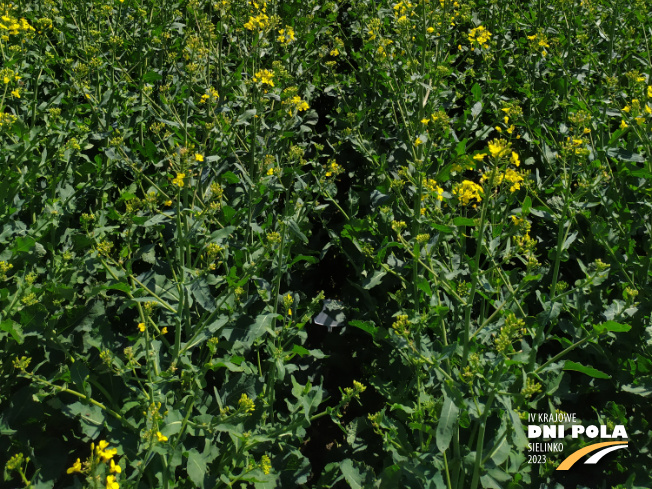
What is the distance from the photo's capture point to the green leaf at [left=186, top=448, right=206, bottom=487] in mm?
2330

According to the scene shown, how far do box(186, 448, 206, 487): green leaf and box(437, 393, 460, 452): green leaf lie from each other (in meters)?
0.93

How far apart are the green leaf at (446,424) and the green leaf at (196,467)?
36.7 inches

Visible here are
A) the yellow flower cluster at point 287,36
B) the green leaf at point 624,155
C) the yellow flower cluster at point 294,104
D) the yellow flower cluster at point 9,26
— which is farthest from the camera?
the yellow flower cluster at point 287,36

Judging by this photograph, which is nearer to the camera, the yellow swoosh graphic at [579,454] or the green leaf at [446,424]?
the green leaf at [446,424]

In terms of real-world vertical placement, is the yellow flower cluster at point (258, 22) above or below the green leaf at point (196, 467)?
above

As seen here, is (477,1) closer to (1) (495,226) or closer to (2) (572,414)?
(1) (495,226)

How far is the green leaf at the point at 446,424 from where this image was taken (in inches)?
87.3

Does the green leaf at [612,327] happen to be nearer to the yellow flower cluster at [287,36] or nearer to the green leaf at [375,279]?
the green leaf at [375,279]

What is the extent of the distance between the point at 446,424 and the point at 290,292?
1.24 m

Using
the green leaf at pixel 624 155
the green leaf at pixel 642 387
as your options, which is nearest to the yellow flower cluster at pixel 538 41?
the green leaf at pixel 624 155

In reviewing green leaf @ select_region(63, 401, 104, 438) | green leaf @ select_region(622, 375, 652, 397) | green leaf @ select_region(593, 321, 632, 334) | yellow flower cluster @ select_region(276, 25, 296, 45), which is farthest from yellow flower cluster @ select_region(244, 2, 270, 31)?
green leaf @ select_region(622, 375, 652, 397)

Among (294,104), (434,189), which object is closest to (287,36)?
(294,104)

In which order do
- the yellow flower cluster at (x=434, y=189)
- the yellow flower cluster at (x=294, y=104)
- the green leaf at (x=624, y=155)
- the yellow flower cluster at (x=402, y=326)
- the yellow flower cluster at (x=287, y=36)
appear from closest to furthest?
the yellow flower cluster at (x=402, y=326)
the yellow flower cluster at (x=434, y=189)
the yellow flower cluster at (x=294, y=104)
the green leaf at (x=624, y=155)
the yellow flower cluster at (x=287, y=36)

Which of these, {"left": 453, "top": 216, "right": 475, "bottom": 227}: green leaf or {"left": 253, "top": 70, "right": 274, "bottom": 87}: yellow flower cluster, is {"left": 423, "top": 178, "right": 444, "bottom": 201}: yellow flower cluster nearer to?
{"left": 453, "top": 216, "right": 475, "bottom": 227}: green leaf
